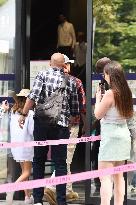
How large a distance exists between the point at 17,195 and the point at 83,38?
341 centimetres

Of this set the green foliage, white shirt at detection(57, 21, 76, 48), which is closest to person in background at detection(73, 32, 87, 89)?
white shirt at detection(57, 21, 76, 48)

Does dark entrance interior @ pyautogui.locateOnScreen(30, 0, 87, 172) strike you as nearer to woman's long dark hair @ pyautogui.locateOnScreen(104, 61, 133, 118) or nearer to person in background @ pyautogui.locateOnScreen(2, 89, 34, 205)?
person in background @ pyautogui.locateOnScreen(2, 89, 34, 205)

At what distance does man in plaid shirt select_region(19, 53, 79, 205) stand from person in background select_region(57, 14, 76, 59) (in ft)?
A: 9.92

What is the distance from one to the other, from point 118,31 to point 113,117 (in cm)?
198

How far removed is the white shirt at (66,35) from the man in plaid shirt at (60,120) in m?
3.12

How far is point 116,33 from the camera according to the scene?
8.23 meters

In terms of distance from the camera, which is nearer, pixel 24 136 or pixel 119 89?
pixel 119 89

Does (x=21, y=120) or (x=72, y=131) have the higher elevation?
(x=21, y=120)

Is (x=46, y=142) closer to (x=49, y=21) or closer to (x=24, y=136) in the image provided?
(x=24, y=136)

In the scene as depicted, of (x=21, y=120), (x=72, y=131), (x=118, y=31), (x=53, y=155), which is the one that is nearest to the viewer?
(x=53, y=155)

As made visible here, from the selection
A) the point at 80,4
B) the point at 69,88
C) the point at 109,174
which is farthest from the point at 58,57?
the point at 80,4

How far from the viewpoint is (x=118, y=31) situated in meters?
8.20

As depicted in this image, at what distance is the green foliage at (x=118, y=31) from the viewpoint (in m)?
8.03

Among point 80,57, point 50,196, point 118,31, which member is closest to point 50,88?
point 50,196
